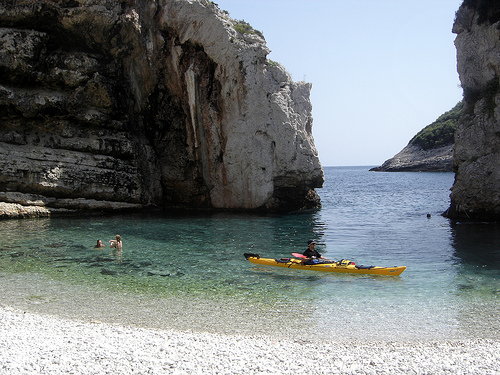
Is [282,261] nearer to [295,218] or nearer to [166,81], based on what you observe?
[295,218]

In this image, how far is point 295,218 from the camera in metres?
31.2

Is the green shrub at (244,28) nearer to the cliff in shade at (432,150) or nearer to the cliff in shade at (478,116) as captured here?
the cliff in shade at (478,116)

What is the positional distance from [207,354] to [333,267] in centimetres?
826

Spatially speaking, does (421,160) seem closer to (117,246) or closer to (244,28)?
(244,28)

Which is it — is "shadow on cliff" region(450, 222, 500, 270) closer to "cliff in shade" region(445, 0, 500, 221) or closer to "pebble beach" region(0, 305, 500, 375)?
"cliff in shade" region(445, 0, 500, 221)

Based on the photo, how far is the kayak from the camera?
1572 cm

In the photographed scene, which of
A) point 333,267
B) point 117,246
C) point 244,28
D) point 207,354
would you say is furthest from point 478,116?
point 207,354

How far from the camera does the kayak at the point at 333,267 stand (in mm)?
15719

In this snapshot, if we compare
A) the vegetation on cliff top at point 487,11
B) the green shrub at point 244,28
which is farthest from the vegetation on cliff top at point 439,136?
the green shrub at point 244,28

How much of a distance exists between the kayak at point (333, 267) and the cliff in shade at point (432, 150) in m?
90.7

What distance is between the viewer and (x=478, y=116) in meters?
26.7

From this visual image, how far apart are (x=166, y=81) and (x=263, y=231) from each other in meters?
14.7

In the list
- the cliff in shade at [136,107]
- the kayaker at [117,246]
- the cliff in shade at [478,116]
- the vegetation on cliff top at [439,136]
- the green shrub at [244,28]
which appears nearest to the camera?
the kayaker at [117,246]

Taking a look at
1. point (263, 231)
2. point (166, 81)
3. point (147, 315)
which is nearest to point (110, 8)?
point (166, 81)
